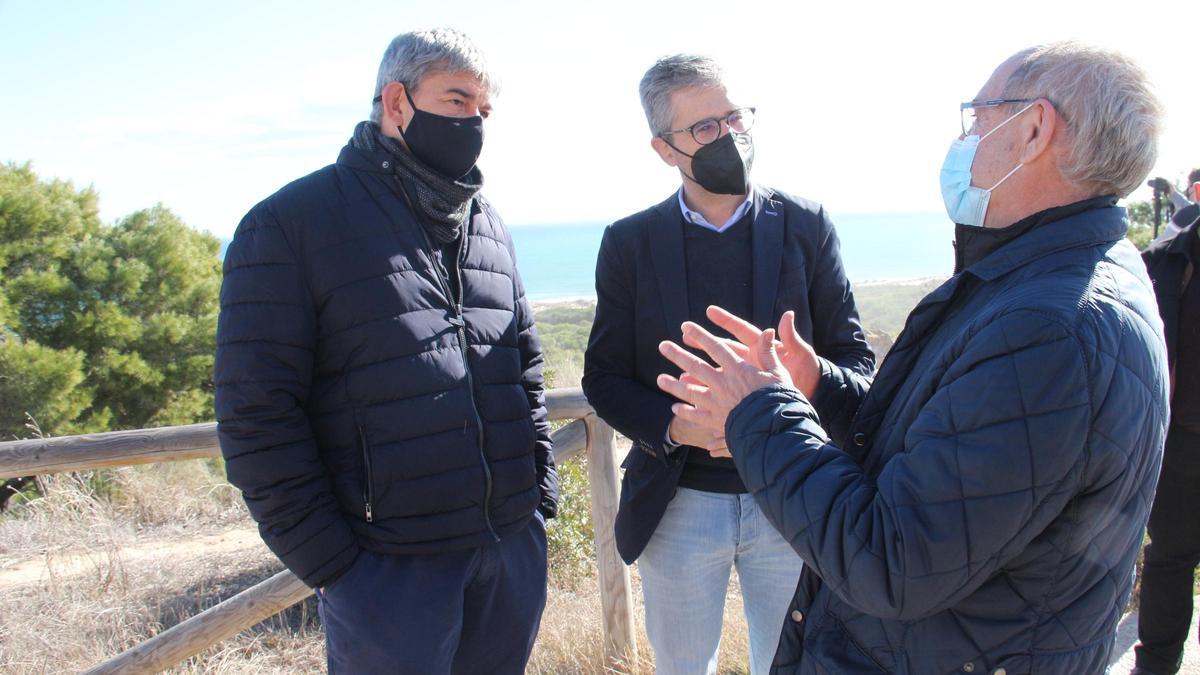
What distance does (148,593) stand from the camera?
4.77m

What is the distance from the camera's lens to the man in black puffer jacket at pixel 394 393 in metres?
2.04

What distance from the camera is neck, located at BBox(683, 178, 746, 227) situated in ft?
9.03

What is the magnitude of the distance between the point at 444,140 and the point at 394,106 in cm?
17

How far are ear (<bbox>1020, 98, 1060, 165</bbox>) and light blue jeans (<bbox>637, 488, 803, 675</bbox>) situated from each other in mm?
1382

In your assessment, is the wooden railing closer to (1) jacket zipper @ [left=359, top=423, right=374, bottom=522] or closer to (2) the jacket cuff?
(1) jacket zipper @ [left=359, top=423, right=374, bottom=522]

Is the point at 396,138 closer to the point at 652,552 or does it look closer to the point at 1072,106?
the point at 652,552

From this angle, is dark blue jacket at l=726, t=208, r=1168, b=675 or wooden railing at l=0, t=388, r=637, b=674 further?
wooden railing at l=0, t=388, r=637, b=674

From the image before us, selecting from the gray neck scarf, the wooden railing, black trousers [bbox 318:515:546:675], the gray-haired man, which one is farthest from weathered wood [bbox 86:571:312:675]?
the gray-haired man

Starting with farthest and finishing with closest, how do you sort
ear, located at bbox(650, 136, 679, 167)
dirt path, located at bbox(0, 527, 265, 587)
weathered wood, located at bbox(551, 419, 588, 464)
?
dirt path, located at bbox(0, 527, 265, 587)
weathered wood, located at bbox(551, 419, 588, 464)
ear, located at bbox(650, 136, 679, 167)

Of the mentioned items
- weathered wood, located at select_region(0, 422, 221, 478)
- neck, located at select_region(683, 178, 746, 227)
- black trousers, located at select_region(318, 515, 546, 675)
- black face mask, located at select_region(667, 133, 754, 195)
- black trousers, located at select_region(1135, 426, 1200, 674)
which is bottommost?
black trousers, located at select_region(1135, 426, 1200, 674)

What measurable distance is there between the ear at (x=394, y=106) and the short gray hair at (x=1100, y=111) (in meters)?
1.58

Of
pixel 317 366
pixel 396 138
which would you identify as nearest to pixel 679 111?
pixel 396 138

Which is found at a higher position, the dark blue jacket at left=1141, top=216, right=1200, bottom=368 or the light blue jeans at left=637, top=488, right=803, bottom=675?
the dark blue jacket at left=1141, top=216, right=1200, bottom=368

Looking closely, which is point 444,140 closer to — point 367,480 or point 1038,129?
point 367,480
